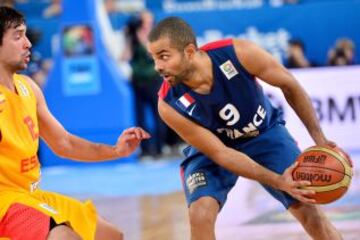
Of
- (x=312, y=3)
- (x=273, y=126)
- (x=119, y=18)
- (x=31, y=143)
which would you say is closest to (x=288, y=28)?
(x=312, y=3)

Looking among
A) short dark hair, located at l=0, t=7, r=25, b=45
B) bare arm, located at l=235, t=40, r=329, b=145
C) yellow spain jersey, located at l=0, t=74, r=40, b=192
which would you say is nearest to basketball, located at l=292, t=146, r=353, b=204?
bare arm, located at l=235, t=40, r=329, b=145

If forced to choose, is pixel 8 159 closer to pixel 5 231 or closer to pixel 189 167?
pixel 5 231

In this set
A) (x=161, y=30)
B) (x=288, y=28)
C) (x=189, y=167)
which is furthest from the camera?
(x=288, y=28)

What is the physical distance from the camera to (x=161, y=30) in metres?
4.52

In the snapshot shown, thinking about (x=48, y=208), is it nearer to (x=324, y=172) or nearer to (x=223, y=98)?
(x=223, y=98)

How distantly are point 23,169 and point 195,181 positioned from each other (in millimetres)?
1077

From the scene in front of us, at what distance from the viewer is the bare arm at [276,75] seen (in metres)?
4.66

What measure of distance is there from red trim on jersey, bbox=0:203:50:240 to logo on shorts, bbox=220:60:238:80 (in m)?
1.34

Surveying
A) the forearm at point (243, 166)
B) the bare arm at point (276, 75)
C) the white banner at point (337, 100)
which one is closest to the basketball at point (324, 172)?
the forearm at point (243, 166)

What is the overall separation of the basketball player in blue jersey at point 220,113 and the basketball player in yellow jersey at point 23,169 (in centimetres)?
35

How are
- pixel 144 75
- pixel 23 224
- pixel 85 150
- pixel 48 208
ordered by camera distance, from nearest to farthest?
pixel 23 224, pixel 48 208, pixel 85 150, pixel 144 75

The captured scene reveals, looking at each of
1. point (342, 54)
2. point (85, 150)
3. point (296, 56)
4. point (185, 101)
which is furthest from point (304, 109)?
point (342, 54)

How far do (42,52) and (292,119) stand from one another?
4.47m

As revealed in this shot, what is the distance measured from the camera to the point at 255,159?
16.2 ft
